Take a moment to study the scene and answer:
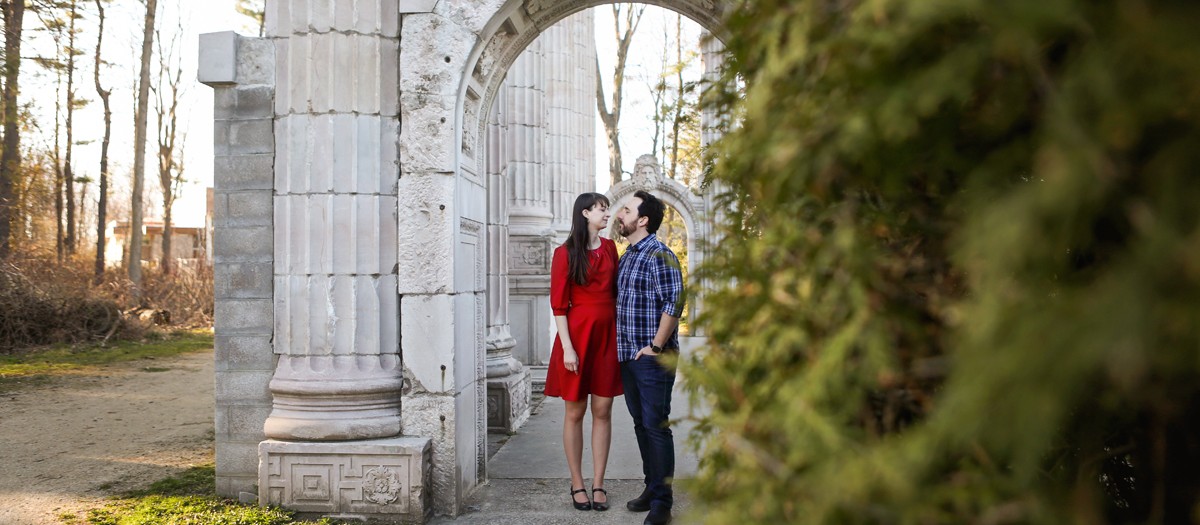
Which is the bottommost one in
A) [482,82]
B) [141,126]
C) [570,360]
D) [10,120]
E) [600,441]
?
[600,441]

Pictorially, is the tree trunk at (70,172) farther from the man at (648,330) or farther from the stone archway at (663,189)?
the man at (648,330)

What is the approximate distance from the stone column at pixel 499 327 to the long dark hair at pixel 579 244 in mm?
2607

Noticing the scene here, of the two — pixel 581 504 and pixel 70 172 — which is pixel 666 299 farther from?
pixel 70 172

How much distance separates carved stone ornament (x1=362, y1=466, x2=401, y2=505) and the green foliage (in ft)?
10.2

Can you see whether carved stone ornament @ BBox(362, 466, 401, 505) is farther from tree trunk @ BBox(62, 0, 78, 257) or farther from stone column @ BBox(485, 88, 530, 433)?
tree trunk @ BBox(62, 0, 78, 257)

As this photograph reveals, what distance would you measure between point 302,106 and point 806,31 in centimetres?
402

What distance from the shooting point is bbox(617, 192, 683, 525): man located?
4.68m

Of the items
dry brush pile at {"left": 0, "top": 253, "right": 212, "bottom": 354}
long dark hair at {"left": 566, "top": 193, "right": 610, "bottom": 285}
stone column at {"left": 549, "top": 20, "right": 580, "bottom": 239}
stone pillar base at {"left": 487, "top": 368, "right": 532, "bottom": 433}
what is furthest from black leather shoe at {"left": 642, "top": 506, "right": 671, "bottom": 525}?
dry brush pile at {"left": 0, "top": 253, "right": 212, "bottom": 354}

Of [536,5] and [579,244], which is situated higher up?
[536,5]

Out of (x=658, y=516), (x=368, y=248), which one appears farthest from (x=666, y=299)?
(x=368, y=248)

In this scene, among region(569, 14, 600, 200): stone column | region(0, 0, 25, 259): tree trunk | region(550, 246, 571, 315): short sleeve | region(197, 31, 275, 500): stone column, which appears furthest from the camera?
region(569, 14, 600, 200): stone column

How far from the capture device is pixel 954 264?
154 cm

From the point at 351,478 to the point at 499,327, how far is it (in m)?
3.05

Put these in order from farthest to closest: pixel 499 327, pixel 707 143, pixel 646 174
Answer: pixel 646 174 → pixel 499 327 → pixel 707 143
